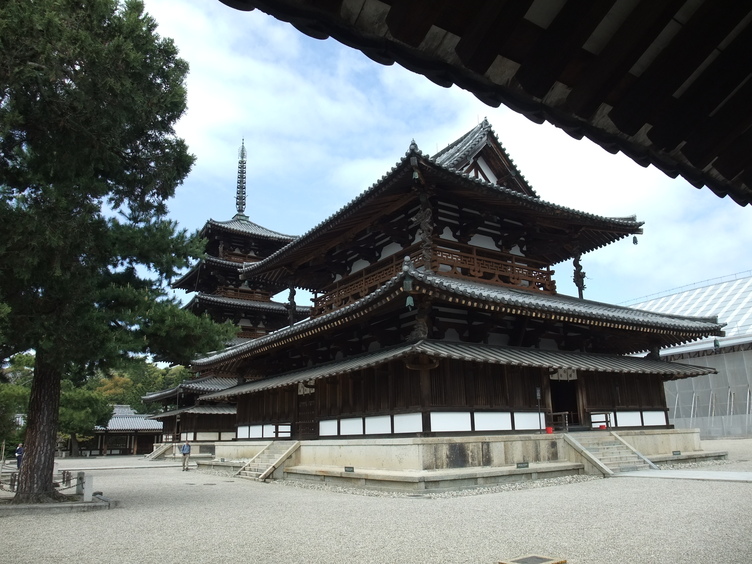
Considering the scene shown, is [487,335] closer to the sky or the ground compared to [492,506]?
closer to the sky

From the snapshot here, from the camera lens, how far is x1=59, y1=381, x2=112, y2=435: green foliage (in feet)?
138

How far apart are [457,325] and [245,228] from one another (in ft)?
82.2

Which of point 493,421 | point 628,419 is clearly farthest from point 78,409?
point 628,419

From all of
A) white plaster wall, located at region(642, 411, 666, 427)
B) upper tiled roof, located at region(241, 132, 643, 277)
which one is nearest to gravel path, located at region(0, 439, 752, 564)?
white plaster wall, located at region(642, 411, 666, 427)

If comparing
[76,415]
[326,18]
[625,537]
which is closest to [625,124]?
[326,18]

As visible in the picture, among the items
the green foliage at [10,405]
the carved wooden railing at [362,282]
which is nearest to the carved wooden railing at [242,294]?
the green foliage at [10,405]

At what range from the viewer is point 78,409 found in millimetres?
42906

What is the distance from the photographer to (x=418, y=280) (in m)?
13.1

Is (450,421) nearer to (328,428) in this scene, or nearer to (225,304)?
(328,428)

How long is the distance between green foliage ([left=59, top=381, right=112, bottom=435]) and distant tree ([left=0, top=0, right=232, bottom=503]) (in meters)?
33.8

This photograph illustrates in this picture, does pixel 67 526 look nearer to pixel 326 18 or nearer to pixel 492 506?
pixel 492 506

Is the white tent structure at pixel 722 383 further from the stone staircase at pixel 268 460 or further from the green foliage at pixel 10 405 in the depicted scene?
the green foliage at pixel 10 405

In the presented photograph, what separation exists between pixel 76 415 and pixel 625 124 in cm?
4718

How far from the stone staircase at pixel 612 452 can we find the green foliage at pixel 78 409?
39.3m
